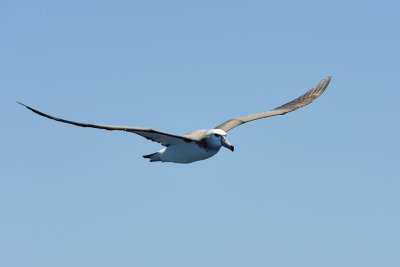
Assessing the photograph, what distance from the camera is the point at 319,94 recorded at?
3981 centimetres

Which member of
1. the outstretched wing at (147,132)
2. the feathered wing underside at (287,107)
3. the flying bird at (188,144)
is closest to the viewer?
the outstretched wing at (147,132)

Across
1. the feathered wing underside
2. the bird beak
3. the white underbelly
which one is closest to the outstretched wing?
the white underbelly

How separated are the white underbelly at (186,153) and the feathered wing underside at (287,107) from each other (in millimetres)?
4427

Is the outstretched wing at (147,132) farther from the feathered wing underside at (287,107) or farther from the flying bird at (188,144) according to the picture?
the feathered wing underside at (287,107)

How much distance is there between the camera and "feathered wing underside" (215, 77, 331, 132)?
3491cm

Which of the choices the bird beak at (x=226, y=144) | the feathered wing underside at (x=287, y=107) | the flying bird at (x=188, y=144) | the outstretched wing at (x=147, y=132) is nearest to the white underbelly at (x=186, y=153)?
the flying bird at (x=188, y=144)

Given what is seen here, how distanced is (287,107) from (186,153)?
970 cm

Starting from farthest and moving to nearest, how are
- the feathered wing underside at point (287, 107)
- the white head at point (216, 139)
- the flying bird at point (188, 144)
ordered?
the feathered wing underside at point (287, 107), the white head at point (216, 139), the flying bird at point (188, 144)

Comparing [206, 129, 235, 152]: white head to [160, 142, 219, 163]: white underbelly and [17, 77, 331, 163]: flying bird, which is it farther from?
[160, 142, 219, 163]: white underbelly

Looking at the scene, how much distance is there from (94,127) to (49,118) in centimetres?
158

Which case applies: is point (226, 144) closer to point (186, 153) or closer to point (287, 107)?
point (186, 153)

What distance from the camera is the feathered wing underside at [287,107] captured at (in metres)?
34.9

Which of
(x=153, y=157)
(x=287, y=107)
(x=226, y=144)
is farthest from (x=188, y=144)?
(x=287, y=107)

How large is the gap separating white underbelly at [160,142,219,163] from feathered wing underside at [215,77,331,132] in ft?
14.5
